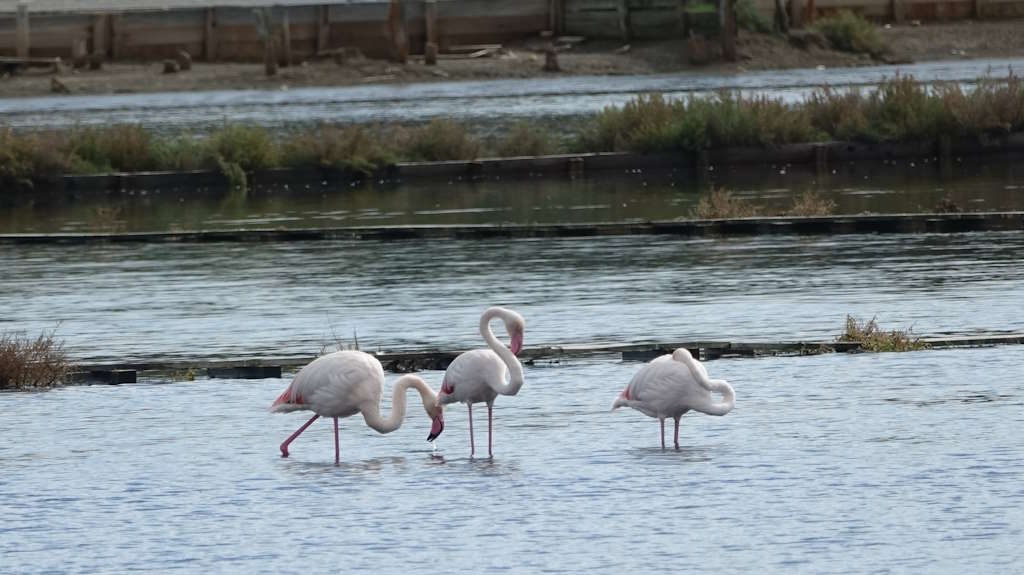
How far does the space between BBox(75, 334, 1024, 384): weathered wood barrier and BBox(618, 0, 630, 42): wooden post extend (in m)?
60.5

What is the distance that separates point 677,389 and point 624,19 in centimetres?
6483

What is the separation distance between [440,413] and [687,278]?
369 inches

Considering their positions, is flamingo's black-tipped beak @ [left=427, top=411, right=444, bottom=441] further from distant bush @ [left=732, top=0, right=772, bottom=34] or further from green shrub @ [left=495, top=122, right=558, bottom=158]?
distant bush @ [left=732, top=0, right=772, bottom=34]

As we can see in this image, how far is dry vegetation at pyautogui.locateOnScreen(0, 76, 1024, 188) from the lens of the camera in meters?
37.9

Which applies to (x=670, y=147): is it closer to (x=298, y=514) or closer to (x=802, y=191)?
(x=802, y=191)

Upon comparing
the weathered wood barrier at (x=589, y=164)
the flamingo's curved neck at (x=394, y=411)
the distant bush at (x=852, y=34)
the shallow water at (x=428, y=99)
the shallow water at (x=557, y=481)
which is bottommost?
the shallow water at (x=557, y=481)

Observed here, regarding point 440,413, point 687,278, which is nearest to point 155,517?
point 440,413

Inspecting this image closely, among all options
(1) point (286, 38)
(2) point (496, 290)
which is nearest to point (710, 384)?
(2) point (496, 290)

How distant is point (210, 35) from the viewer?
77.9 meters

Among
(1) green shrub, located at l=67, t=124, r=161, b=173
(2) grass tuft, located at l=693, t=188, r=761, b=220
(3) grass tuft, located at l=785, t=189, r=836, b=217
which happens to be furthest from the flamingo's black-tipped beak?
(1) green shrub, located at l=67, t=124, r=161, b=173

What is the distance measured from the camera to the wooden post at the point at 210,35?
7781 cm

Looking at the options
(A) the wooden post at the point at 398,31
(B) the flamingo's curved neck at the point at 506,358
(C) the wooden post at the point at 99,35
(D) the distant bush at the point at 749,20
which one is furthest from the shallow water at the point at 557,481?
(C) the wooden post at the point at 99,35

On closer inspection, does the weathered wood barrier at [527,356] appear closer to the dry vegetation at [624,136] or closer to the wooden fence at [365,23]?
the dry vegetation at [624,136]

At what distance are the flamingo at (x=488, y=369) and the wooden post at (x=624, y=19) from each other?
211ft
